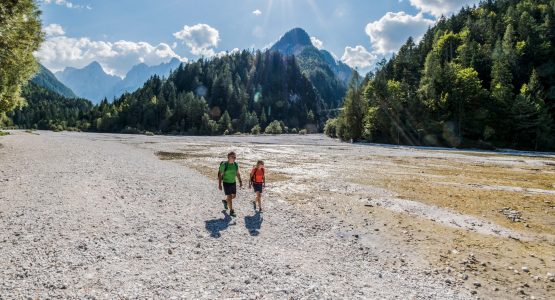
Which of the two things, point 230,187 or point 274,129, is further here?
point 274,129

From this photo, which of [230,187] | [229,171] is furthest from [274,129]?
[229,171]

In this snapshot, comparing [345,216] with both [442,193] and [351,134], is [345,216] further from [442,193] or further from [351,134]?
[351,134]

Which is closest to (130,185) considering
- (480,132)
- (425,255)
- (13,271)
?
(13,271)

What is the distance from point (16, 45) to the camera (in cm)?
2648

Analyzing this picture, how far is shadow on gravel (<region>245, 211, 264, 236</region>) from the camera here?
1421cm

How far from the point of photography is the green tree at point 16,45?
23.5 meters

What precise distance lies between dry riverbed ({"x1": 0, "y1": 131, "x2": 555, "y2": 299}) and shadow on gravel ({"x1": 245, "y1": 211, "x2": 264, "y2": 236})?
0.35ft

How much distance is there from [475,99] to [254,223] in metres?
83.9

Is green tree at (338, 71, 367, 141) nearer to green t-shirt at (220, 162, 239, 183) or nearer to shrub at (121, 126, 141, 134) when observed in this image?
green t-shirt at (220, 162, 239, 183)

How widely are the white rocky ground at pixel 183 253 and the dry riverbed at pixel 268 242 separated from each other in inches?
2.0

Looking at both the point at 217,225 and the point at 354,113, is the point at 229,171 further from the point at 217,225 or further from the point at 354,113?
the point at 354,113

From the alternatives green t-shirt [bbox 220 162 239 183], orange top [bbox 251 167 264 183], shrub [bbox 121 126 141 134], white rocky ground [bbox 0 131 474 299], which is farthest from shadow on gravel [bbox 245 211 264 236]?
shrub [bbox 121 126 141 134]

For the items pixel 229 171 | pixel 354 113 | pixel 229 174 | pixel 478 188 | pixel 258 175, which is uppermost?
pixel 354 113

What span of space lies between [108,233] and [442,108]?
87312mm
